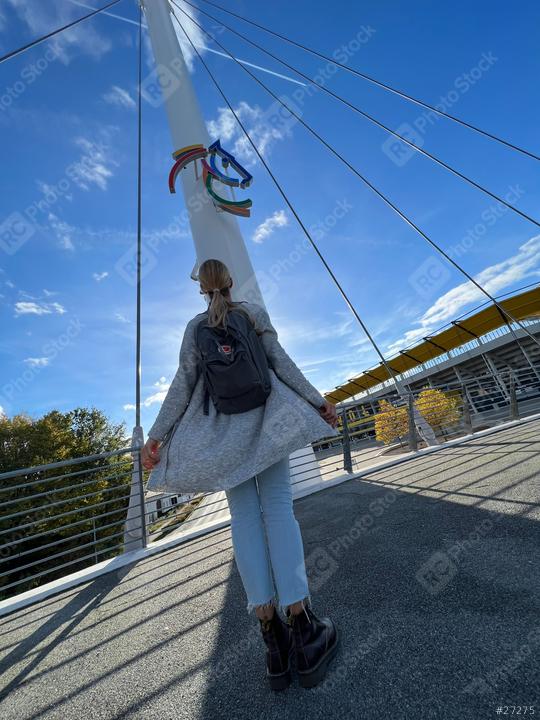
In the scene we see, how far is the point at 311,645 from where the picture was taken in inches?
41.7

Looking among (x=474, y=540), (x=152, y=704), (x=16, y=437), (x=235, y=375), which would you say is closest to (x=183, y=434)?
(x=235, y=375)

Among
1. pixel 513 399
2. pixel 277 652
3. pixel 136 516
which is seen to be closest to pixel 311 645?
pixel 277 652

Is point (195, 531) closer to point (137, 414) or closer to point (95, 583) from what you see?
point (95, 583)

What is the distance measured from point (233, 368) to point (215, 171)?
16.0 feet

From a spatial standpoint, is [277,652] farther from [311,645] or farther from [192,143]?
[192,143]

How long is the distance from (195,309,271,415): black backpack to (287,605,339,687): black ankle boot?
0.73 meters

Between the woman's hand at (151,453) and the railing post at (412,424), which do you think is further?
the railing post at (412,424)

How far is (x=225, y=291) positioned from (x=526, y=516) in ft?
6.75

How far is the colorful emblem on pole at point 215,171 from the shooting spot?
498cm

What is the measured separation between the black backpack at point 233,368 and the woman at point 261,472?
1.1 inches

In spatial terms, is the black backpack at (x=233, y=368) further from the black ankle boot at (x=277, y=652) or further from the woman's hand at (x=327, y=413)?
the black ankle boot at (x=277, y=652)

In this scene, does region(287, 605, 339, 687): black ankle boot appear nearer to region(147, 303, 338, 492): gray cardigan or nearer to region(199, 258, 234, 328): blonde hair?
region(147, 303, 338, 492): gray cardigan

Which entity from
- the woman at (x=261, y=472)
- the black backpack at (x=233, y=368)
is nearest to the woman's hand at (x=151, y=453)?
the woman at (x=261, y=472)

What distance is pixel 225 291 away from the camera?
1436mm
